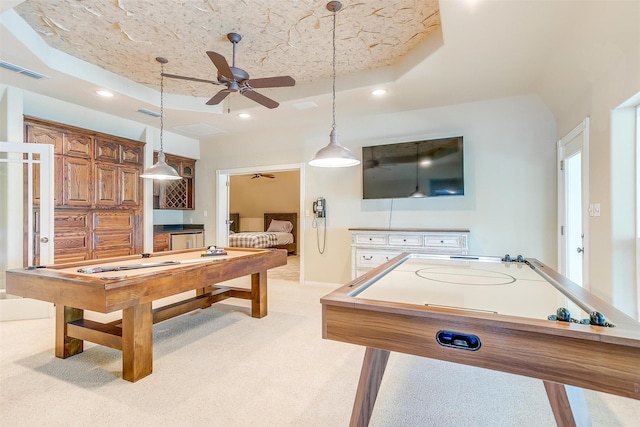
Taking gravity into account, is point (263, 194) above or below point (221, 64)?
below

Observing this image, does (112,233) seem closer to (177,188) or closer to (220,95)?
(177,188)

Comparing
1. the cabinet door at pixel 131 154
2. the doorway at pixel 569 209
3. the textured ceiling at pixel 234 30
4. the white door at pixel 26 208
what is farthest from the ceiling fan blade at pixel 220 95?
the doorway at pixel 569 209

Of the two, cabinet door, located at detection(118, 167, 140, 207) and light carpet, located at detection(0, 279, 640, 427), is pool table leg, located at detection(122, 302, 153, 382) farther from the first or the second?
cabinet door, located at detection(118, 167, 140, 207)

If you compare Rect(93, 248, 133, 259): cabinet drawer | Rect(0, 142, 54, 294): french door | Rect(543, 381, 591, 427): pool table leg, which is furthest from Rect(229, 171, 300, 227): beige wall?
Rect(543, 381, 591, 427): pool table leg

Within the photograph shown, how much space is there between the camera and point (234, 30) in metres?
2.85

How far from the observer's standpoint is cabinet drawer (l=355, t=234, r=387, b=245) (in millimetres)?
4191

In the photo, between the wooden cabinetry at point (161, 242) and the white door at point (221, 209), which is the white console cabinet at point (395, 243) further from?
the wooden cabinetry at point (161, 242)

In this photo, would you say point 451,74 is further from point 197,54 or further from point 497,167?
point 197,54

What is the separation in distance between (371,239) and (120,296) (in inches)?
120

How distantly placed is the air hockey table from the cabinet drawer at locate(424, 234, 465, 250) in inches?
77.8

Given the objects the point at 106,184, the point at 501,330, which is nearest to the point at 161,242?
the point at 106,184

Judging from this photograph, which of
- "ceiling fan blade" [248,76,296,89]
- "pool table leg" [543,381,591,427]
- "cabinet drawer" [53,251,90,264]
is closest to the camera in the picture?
"pool table leg" [543,381,591,427]

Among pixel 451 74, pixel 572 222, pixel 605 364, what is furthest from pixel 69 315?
pixel 572 222

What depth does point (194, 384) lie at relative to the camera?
6.93 feet
